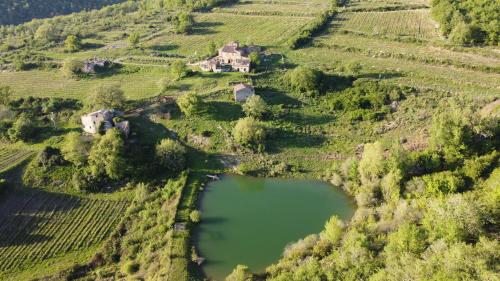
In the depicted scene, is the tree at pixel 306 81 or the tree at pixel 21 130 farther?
the tree at pixel 306 81

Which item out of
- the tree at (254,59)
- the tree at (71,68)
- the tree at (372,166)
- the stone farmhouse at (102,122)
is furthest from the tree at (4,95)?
the tree at (372,166)

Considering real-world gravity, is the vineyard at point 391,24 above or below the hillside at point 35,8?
below

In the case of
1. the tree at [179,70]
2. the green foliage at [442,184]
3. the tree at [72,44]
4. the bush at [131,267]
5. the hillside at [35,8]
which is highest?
the hillside at [35,8]

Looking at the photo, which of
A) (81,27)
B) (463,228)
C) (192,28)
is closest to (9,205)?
(463,228)

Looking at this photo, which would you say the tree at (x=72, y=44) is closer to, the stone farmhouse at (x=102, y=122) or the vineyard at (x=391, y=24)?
the stone farmhouse at (x=102, y=122)

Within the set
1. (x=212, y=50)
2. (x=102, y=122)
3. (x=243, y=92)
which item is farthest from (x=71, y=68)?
(x=243, y=92)

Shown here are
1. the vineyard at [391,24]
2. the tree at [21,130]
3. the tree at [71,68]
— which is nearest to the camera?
the tree at [21,130]

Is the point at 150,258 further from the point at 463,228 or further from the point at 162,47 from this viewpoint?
the point at 162,47
